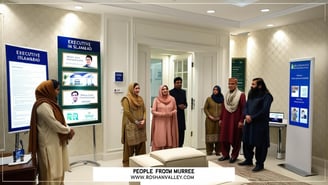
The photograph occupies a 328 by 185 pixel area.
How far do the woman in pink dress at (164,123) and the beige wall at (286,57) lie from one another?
7.72 feet

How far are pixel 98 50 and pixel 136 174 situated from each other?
259 centimetres

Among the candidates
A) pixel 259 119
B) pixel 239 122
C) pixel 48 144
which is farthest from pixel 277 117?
pixel 48 144

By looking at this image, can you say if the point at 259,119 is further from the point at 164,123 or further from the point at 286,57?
the point at 286,57

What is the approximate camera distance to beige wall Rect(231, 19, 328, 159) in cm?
424

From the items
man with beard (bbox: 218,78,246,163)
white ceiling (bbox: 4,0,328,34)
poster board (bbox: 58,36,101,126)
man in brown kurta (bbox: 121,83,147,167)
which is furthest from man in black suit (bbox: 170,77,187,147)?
poster board (bbox: 58,36,101,126)

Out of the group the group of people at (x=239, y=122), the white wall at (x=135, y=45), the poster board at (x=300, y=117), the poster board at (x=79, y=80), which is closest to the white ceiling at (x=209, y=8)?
the white wall at (x=135, y=45)

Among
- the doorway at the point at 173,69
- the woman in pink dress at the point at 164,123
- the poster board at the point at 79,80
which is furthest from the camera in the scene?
the doorway at the point at 173,69

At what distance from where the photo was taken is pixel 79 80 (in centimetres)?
381

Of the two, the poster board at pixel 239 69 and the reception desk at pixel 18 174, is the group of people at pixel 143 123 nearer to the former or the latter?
the reception desk at pixel 18 174

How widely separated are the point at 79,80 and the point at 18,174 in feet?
5.87

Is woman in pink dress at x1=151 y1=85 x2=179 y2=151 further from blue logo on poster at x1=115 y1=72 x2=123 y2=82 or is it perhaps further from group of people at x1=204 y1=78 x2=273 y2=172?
group of people at x1=204 y1=78 x2=273 y2=172

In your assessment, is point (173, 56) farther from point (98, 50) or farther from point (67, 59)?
point (67, 59)

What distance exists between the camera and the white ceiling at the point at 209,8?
148 inches

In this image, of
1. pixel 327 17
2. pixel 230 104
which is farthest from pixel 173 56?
pixel 327 17
